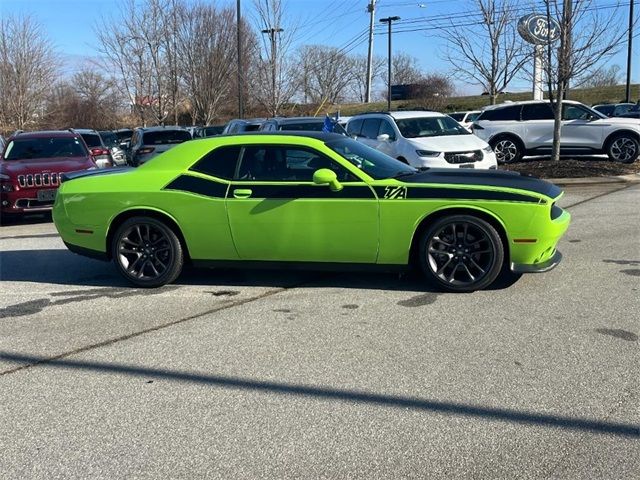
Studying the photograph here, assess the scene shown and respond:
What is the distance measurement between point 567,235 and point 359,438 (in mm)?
6154

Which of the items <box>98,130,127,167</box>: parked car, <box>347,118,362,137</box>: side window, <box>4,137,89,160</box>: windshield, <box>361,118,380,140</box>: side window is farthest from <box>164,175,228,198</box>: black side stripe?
<box>98,130,127,167</box>: parked car

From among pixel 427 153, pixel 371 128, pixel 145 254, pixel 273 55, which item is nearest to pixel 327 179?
pixel 145 254

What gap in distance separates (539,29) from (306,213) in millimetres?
12645

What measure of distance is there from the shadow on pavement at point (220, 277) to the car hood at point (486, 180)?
0.93 metres

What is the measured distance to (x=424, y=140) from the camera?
13.3 meters

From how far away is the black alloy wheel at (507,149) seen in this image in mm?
17281

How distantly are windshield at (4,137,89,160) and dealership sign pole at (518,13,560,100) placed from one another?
34.5 feet

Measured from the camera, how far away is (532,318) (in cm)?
535

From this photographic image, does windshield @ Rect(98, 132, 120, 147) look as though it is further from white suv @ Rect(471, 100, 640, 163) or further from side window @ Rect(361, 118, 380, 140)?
white suv @ Rect(471, 100, 640, 163)

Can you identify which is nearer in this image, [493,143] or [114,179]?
[114,179]

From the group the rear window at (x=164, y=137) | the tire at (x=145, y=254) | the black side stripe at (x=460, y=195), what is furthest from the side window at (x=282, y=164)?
the rear window at (x=164, y=137)

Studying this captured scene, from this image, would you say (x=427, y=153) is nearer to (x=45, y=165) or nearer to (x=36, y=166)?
(x=45, y=165)

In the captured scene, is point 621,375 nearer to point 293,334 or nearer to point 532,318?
point 532,318

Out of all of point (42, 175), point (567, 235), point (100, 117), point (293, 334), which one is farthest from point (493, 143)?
point (100, 117)
